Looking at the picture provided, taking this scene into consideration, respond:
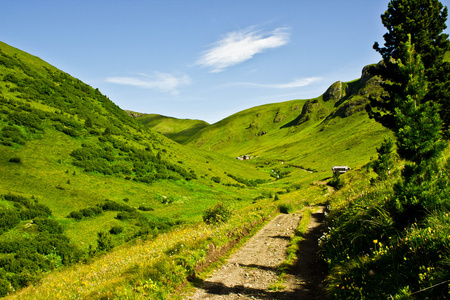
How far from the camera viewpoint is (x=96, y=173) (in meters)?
42.3

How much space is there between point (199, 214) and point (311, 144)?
17372 centimetres

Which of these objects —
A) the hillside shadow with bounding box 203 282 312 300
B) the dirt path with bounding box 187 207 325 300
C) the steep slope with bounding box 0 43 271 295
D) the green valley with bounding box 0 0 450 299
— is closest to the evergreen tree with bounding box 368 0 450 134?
the green valley with bounding box 0 0 450 299

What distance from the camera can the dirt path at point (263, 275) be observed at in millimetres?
9562

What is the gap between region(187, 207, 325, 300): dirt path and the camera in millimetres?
9562

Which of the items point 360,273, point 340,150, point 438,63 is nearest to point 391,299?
point 360,273

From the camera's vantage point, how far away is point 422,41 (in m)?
28.0

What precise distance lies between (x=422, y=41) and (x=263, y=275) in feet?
105

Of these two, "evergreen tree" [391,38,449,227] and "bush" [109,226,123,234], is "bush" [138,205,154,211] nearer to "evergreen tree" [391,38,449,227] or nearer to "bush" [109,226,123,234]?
"bush" [109,226,123,234]

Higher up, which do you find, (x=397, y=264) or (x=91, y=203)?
(x=397, y=264)

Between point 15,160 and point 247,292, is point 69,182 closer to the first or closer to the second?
point 15,160

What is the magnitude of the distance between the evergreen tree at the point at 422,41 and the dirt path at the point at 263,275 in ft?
76.3

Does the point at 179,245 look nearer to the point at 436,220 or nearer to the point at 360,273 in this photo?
the point at 360,273

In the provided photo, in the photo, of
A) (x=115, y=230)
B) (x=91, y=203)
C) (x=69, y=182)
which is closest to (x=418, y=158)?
(x=115, y=230)

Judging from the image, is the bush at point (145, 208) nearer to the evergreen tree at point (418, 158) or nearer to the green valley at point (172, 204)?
the green valley at point (172, 204)
